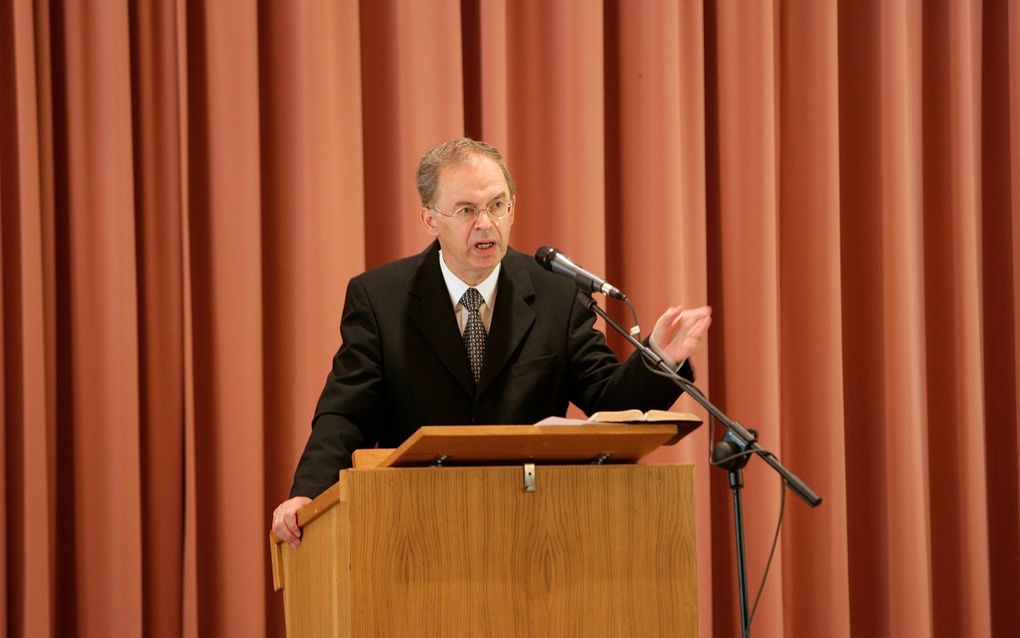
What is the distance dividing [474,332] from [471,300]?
0.26ft

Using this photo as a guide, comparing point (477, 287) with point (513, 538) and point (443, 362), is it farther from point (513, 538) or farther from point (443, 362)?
point (513, 538)

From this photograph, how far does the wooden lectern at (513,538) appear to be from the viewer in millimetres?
2051

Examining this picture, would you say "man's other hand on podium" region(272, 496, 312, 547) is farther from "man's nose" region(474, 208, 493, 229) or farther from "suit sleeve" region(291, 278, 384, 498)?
"man's nose" region(474, 208, 493, 229)

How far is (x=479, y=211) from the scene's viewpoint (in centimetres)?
283

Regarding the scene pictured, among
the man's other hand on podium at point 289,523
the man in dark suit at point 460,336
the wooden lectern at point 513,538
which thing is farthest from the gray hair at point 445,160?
the wooden lectern at point 513,538

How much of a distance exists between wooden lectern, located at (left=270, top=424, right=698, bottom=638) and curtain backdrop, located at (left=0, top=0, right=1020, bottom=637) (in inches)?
66.3

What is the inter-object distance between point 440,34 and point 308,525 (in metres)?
2.07

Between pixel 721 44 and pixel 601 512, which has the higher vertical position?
pixel 721 44

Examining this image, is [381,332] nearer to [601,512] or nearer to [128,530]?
[601,512]

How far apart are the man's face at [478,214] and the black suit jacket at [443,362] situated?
15 cm

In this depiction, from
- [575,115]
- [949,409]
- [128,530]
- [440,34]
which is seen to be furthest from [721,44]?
[128,530]

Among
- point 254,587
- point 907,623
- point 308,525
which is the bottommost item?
point 907,623

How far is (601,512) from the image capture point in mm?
2164

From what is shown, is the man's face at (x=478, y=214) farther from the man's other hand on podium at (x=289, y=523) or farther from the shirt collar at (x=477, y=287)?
the man's other hand on podium at (x=289, y=523)
